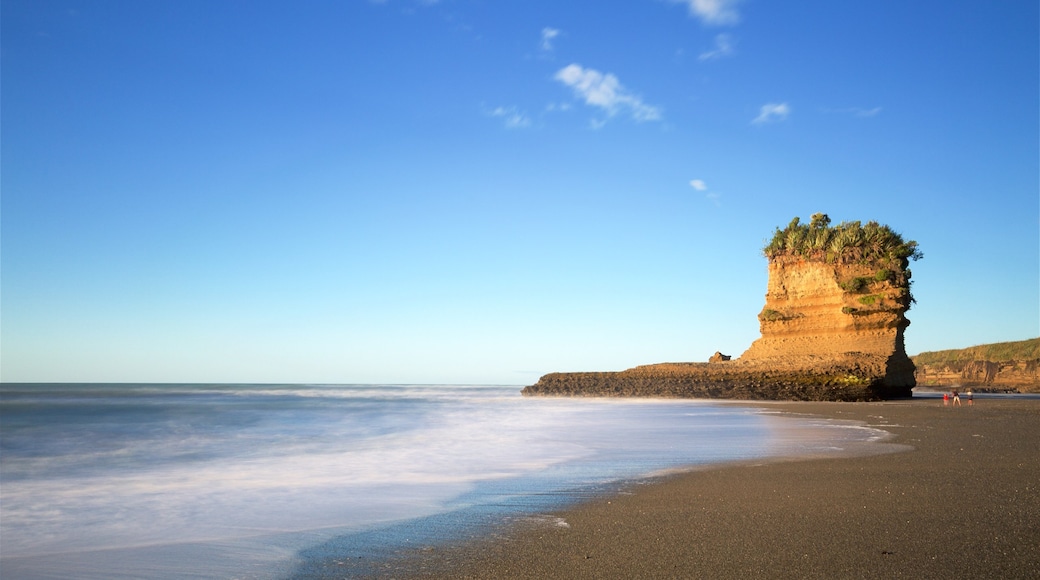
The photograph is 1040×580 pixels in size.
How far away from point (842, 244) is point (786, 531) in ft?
134

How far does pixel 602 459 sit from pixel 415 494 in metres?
3.82

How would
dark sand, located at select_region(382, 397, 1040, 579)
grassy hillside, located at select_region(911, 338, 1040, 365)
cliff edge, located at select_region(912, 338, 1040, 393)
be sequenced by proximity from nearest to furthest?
1. dark sand, located at select_region(382, 397, 1040, 579)
2. cliff edge, located at select_region(912, 338, 1040, 393)
3. grassy hillside, located at select_region(911, 338, 1040, 365)

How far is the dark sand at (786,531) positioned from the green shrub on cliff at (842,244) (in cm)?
3465

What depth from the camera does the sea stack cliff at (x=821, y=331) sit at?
1395 inches

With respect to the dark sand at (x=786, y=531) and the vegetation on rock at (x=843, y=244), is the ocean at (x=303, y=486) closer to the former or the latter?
the dark sand at (x=786, y=531)

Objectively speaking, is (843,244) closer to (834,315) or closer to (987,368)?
(834,315)

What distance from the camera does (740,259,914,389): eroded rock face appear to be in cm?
3769

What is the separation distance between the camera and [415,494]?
7.75 m

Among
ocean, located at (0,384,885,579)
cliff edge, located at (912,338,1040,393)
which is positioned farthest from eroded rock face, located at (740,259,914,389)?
ocean, located at (0,384,885,579)

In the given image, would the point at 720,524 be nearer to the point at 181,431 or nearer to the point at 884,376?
the point at 181,431

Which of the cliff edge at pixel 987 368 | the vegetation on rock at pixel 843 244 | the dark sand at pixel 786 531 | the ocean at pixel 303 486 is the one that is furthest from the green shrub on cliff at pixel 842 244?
the dark sand at pixel 786 531

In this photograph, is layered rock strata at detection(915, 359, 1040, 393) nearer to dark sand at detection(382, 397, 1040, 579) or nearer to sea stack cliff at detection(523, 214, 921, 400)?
sea stack cliff at detection(523, 214, 921, 400)

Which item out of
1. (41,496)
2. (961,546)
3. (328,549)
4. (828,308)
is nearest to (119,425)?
(41,496)

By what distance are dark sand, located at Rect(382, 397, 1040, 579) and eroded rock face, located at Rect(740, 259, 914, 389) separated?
30.7m
